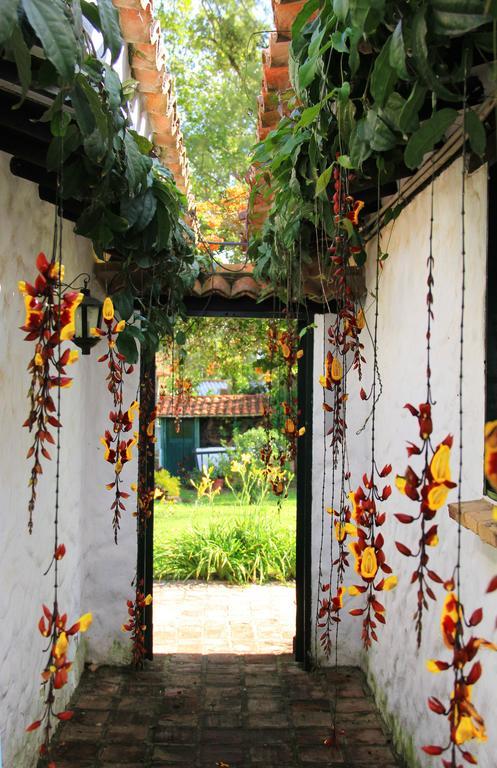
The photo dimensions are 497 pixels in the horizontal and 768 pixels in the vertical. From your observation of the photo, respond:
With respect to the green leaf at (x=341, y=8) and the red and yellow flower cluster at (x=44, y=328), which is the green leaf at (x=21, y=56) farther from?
the green leaf at (x=341, y=8)

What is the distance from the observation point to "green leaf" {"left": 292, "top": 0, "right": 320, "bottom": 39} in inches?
65.5

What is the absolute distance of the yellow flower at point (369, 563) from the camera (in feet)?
4.33

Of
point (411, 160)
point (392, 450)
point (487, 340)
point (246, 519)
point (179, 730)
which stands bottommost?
point (179, 730)

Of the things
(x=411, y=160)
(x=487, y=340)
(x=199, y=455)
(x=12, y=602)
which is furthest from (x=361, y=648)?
(x=199, y=455)

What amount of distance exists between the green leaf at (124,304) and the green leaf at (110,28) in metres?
1.35

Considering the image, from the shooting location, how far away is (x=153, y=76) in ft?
12.0

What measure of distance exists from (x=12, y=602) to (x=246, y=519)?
4.05 m

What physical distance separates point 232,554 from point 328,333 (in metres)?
4.41

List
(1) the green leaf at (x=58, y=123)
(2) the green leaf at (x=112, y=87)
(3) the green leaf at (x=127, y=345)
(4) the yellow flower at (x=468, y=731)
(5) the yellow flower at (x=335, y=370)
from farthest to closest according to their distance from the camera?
1. (3) the green leaf at (x=127, y=345)
2. (5) the yellow flower at (x=335, y=370)
3. (2) the green leaf at (x=112, y=87)
4. (1) the green leaf at (x=58, y=123)
5. (4) the yellow flower at (x=468, y=731)

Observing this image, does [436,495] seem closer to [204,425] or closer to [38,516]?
[38,516]

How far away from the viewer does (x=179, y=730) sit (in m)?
3.35

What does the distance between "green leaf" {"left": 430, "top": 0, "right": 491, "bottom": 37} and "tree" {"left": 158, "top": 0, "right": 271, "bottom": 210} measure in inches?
375

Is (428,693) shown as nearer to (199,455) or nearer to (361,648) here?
(361,648)

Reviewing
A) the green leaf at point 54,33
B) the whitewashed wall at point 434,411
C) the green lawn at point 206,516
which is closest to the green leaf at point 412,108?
the green leaf at point 54,33
